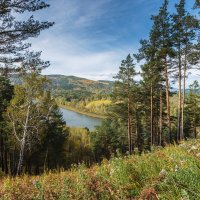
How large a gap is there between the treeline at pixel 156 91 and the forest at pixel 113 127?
10 cm

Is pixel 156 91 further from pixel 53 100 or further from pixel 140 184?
pixel 140 184

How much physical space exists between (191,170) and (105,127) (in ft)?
150

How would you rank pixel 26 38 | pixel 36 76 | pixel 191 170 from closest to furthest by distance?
pixel 191 170 < pixel 26 38 < pixel 36 76

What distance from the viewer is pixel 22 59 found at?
51.7ft

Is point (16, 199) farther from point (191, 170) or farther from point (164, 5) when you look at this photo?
point (164, 5)

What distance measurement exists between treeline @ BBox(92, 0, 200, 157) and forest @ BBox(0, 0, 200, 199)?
10 cm

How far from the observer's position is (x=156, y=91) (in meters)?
34.5

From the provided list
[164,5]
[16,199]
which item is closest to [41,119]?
[164,5]

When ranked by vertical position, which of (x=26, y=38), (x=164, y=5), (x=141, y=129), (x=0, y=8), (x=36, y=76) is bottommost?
(x=141, y=129)

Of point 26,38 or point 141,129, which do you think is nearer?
point 26,38

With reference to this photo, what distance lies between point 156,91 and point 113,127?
14.8 meters

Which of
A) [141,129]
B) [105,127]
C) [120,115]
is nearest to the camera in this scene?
[120,115]

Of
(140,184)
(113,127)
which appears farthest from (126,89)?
(140,184)

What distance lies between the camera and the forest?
3.34 metres
